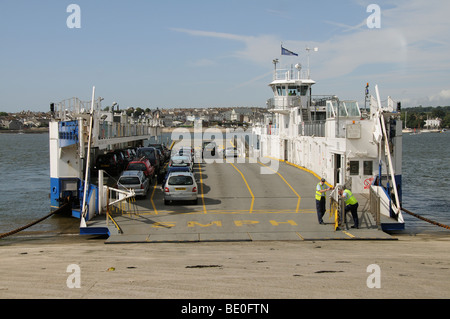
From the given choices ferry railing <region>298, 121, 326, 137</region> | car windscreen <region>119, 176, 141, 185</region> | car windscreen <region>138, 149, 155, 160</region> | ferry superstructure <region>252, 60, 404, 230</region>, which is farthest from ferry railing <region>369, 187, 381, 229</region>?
car windscreen <region>138, 149, 155, 160</region>

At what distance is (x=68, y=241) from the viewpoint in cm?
1673

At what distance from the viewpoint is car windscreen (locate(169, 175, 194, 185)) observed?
65.1 ft

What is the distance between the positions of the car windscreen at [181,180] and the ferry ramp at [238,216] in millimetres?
1032

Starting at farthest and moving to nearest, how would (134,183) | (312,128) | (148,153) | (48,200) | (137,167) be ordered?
(148,153) → (48,200) → (312,128) → (137,167) → (134,183)

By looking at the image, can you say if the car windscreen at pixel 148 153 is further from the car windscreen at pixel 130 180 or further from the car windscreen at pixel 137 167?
the car windscreen at pixel 130 180

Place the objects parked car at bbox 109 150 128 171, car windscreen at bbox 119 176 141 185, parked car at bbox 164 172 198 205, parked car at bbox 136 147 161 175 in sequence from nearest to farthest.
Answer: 1. parked car at bbox 164 172 198 205
2. car windscreen at bbox 119 176 141 185
3. parked car at bbox 136 147 161 175
4. parked car at bbox 109 150 128 171

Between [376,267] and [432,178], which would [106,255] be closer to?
[376,267]

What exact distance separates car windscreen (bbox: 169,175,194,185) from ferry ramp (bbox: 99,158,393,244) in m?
1.03

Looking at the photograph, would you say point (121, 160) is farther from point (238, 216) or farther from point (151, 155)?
point (238, 216)

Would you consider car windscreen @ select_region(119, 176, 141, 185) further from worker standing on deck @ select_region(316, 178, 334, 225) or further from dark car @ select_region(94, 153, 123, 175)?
dark car @ select_region(94, 153, 123, 175)

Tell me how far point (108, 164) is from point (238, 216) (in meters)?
15.2

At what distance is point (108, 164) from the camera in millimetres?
30000

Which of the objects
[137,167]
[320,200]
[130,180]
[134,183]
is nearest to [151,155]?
[137,167]
